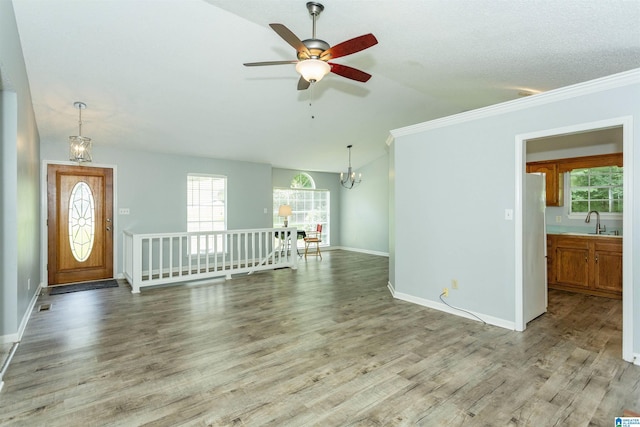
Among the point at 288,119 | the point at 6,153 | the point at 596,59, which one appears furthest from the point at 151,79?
the point at 596,59

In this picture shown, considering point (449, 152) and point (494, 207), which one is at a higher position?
point (449, 152)

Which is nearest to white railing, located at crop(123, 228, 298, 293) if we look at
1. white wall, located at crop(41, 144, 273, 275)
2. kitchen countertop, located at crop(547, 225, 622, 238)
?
white wall, located at crop(41, 144, 273, 275)

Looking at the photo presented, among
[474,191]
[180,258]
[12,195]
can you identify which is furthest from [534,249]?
[12,195]

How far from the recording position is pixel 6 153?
116 inches

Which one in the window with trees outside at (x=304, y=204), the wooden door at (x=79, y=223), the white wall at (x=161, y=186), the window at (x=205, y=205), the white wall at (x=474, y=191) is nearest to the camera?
the white wall at (x=474, y=191)

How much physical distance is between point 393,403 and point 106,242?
5.79m

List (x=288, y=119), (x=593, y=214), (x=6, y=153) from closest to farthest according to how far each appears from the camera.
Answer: (x=6, y=153), (x=593, y=214), (x=288, y=119)

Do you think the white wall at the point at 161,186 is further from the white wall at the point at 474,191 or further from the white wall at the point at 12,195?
the white wall at the point at 474,191

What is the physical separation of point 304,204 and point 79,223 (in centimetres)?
550

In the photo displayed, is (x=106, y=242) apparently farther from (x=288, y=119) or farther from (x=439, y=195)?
(x=439, y=195)

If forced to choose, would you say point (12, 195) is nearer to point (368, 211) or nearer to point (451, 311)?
point (451, 311)

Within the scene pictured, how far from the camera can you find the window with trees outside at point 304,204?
898cm

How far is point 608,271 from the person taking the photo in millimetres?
4543

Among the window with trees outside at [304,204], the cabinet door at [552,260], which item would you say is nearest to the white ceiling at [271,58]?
the cabinet door at [552,260]
